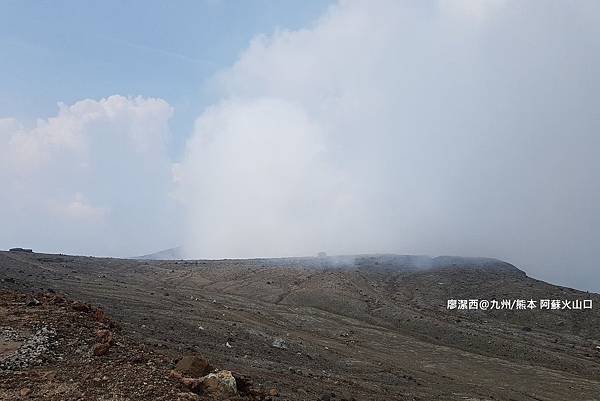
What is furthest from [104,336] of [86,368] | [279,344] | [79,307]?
[279,344]

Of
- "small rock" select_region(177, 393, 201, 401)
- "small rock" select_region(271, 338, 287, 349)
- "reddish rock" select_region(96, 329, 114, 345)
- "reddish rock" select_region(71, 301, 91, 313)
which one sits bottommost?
"small rock" select_region(271, 338, 287, 349)

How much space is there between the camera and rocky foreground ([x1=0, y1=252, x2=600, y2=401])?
Result: 493 inches

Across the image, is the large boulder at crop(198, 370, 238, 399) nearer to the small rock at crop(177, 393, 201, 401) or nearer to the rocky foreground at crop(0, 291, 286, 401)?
the rocky foreground at crop(0, 291, 286, 401)

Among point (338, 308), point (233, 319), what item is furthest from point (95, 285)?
point (338, 308)

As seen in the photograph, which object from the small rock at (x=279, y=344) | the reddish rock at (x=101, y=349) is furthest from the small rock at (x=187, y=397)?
the small rock at (x=279, y=344)

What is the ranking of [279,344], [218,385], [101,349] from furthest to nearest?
[279,344]
[101,349]
[218,385]

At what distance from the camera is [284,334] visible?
33.8 meters

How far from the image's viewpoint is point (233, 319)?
1423 inches

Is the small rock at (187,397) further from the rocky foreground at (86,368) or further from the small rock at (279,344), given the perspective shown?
the small rock at (279,344)

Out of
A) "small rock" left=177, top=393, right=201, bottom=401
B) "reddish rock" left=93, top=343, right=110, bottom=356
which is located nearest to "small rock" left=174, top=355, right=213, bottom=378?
"small rock" left=177, top=393, right=201, bottom=401

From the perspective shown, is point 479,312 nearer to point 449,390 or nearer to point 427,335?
point 427,335

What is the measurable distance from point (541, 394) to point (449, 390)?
19.5ft

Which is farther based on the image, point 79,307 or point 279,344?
point 279,344

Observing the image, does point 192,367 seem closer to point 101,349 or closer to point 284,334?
point 101,349
